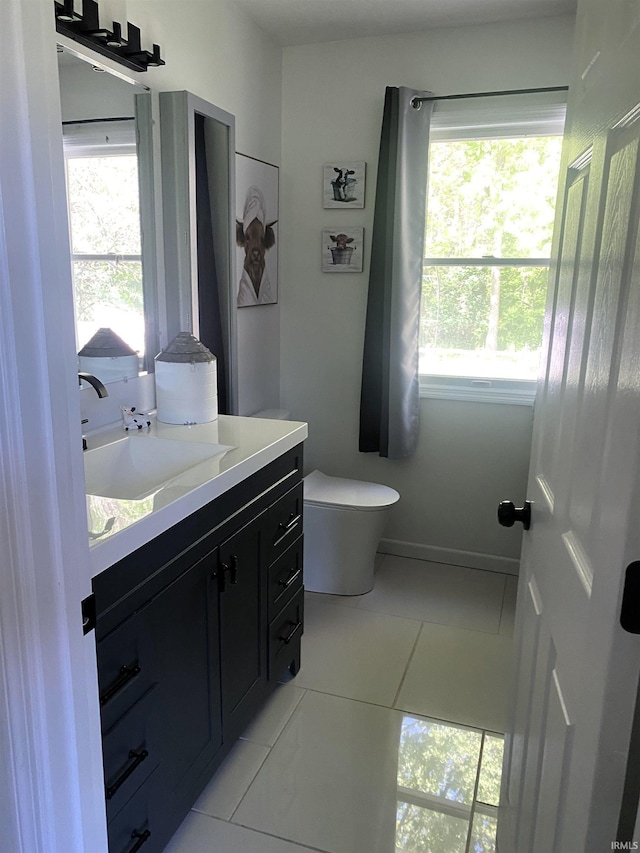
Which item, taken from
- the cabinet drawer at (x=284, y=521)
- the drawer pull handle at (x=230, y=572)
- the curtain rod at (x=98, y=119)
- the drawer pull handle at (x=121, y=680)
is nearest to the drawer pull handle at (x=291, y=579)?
the cabinet drawer at (x=284, y=521)

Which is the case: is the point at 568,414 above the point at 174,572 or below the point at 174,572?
above

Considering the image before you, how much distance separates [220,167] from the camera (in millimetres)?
2508

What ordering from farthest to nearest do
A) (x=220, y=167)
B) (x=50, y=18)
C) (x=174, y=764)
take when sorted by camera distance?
(x=220, y=167), (x=174, y=764), (x=50, y=18)

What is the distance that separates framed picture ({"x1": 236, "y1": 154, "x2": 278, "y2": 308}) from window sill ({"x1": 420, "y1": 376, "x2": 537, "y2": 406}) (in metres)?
0.89

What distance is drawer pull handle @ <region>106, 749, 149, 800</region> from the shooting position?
4.33 feet

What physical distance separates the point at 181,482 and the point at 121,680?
18.5 inches

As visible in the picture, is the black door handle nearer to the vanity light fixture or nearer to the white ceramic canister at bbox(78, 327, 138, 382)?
the white ceramic canister at bbox(78, 327, 138, 382)

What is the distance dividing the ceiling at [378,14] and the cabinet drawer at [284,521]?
193 cm

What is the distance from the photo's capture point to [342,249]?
3127 mm

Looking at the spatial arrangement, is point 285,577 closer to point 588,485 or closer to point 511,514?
point 511,514

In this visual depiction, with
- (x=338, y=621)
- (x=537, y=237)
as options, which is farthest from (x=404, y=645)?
(x=537, y=237)

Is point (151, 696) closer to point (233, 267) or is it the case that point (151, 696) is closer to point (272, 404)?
point (233, 267)

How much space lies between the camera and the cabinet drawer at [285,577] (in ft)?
6.83

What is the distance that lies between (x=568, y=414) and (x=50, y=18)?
913 mm
